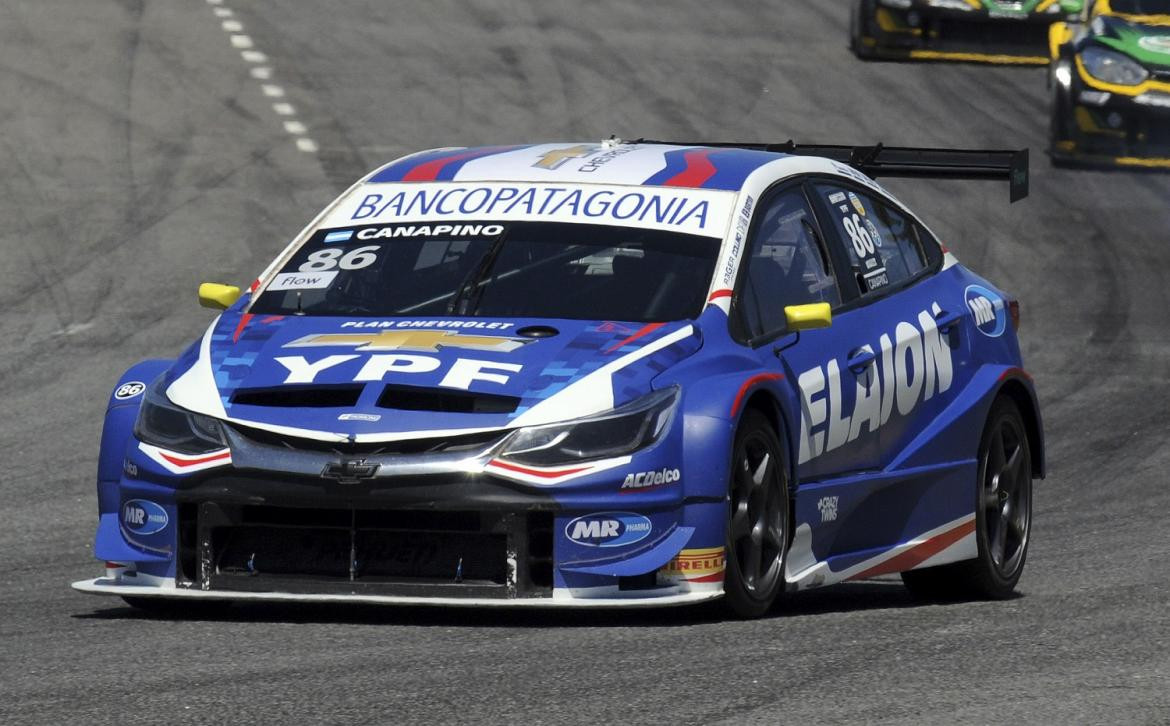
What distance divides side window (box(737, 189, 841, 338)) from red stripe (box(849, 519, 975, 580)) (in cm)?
89

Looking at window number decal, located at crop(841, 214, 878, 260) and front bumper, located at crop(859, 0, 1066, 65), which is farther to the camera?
front bumper, located at crop(859, 0, 1066, 65)

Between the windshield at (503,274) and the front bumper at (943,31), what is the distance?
16.8 m

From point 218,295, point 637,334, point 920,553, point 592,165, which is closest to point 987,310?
point 920,553

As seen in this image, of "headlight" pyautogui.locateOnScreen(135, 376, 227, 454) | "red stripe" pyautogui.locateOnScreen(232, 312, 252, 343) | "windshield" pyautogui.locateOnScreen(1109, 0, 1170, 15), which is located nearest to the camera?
"headlight" pyautogui.locateOnScreen(135, 376, 227, 454)

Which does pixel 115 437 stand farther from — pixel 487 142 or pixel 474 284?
pixel 487 142

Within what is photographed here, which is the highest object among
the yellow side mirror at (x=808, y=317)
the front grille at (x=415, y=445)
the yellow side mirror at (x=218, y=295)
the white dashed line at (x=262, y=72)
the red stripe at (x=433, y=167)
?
the front grille at (x=415, y=445)

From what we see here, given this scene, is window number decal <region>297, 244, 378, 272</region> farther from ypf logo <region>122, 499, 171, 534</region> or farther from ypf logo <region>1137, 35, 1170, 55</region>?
ypf logo <region>1137, 35, 1170, 55</region>

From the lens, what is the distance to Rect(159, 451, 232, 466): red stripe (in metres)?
6.73

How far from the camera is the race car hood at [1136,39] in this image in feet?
66.4

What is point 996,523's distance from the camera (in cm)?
865

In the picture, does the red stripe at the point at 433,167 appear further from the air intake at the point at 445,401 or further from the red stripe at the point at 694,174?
the air intake at the point at 445,401

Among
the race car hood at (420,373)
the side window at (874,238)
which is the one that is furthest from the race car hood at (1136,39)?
the race car hood at (420,373)

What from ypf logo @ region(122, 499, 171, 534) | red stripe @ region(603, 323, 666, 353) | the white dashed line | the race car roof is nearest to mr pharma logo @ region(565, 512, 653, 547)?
red stripe @ region(603, 323, 666, 353)

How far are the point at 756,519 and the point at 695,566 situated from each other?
1.38ft
